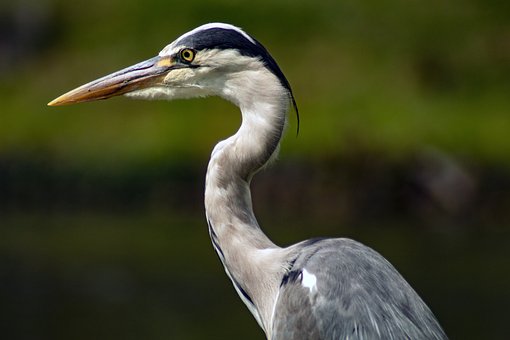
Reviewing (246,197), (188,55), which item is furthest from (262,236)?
(188,55)

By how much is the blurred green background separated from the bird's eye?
7.74 m

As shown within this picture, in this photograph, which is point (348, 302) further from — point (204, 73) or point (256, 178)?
point (256, 178)

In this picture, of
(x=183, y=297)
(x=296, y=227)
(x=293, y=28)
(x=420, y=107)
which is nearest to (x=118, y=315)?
(x=183, y=297)

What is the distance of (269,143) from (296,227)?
1213cm

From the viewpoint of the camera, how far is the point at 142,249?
16500 mm

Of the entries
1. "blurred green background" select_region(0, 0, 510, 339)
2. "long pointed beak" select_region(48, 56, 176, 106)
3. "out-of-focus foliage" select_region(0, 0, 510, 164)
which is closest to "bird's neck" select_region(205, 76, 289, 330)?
"long pointed beak" select_region(48, 56, 176, 106)

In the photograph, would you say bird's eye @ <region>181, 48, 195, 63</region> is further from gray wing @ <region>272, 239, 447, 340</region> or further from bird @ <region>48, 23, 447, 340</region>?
gray wing @ <region>272, 239, 447, 340</region>

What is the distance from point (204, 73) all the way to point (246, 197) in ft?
1.78

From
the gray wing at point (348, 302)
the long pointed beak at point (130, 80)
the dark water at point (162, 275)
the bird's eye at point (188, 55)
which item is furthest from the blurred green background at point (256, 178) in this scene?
the gray wing at point (348, 302)

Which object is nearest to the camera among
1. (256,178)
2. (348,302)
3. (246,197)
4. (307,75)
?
(348,302)

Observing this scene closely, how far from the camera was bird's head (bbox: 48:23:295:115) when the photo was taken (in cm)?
532

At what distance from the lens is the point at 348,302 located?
16.1 ft

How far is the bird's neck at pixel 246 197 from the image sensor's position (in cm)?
527

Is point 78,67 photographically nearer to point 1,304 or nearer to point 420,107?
point 420,107
